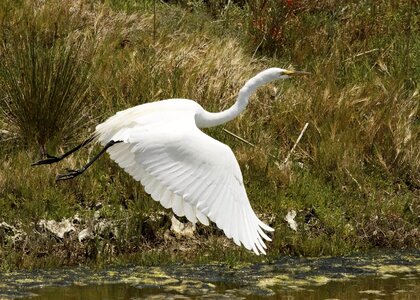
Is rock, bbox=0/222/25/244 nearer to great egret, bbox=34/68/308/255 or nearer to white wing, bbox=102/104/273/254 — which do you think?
great egret, bbox=34/68/308/255

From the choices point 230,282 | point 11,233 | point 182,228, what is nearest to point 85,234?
point 11,233

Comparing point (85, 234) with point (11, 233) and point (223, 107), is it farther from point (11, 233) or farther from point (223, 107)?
point (223, 107)

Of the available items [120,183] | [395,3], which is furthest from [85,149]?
[395,3]

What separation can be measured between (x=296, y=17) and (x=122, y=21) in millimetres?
1864

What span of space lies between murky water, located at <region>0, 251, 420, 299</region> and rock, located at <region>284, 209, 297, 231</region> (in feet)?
1.66

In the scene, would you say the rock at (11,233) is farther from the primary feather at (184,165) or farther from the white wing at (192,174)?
the white wing at (192,174)

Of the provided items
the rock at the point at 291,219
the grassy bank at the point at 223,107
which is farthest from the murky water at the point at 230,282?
the rock at the point at 291,219

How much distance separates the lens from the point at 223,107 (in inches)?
396

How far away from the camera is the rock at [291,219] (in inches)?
339

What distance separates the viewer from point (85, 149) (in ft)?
29.9

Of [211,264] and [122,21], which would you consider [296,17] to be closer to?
[122,21]

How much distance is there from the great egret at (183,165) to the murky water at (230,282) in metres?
0.43

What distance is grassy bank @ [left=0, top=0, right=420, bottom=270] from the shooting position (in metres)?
8.30

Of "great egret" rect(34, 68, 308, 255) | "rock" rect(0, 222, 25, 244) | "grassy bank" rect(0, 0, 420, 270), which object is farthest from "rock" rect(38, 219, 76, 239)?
"great egret" rect(34, 68, 308, 255)
